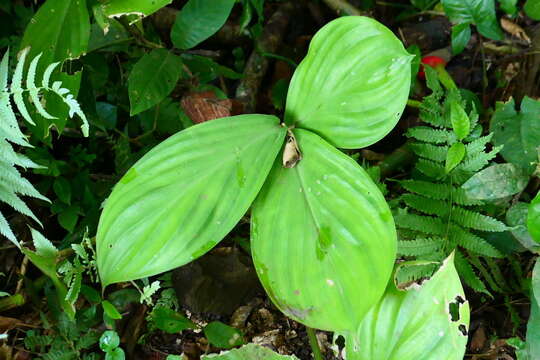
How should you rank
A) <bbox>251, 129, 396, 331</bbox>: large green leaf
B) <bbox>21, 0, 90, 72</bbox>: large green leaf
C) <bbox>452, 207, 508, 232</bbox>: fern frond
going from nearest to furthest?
<bbox>251, 129, 396, 331</bbox>: large green leaf
<bbox>21, 0, 90, 72</bbox>: large green leaf
<bbox>452, 207, 508, 232</bbox>: fern frond

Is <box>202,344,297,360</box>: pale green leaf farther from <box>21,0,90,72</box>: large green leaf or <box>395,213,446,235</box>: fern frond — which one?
<box>21,0,90,72</box>: large green leaf

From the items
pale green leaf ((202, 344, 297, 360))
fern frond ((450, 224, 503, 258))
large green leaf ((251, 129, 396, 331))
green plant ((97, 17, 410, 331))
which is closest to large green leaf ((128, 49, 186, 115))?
green plant ((97, 17, 410, 331))

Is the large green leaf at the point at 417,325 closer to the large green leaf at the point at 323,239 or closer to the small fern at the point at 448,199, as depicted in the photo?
the large green leaf at the point at 323,239

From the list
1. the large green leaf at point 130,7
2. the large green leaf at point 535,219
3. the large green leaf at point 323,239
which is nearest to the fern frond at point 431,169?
the large green leaf at point 535,219

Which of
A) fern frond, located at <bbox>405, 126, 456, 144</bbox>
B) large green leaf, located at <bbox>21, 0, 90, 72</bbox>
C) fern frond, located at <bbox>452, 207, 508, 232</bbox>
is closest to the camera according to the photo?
large green leaf, located at <bbox>21, 0, 90, 72</bbox>

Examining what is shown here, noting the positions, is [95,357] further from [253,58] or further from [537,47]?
[537,47]
